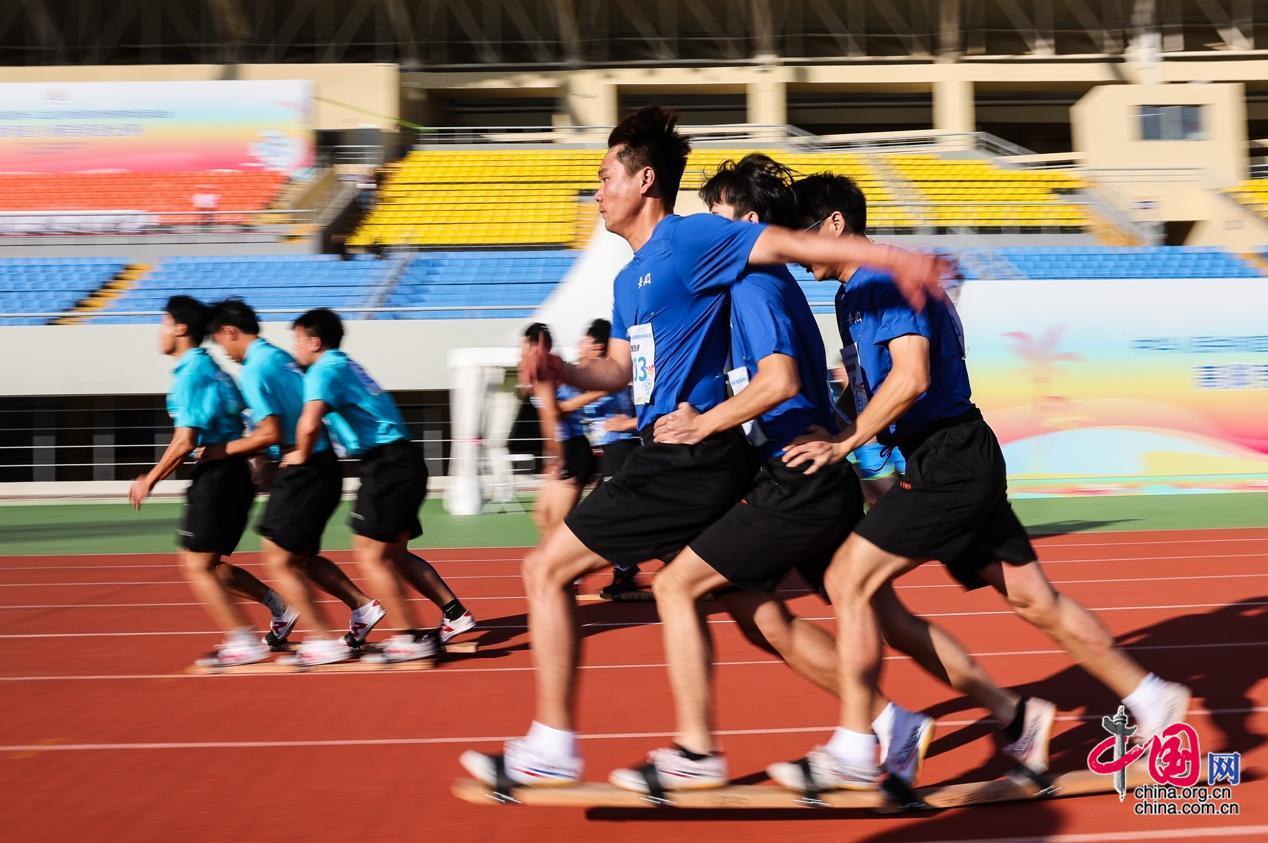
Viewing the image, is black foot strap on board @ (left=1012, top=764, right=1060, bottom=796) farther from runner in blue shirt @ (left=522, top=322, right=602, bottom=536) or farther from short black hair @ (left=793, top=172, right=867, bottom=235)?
runner in blue shirt @ (left=522, top=322, right=602, bottom=536)

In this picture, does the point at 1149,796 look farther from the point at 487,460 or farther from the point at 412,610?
the point at 487,460

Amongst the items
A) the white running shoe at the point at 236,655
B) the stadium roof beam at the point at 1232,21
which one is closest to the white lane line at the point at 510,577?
the white running shoe at the point at 236,655

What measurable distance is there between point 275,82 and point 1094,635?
27.0 metres

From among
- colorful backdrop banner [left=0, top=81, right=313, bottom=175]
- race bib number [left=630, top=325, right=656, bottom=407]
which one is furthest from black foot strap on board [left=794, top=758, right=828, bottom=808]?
colorful backdrop banner [left=0, top=81, right=313, bottom=175]

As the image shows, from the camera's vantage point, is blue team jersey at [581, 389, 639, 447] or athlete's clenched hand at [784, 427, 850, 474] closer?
athlete's clenched hand at [784, 427, 850, 474]

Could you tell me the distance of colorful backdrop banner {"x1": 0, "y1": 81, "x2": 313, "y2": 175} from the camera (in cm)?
2748

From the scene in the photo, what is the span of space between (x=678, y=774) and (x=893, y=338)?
1.42 meters

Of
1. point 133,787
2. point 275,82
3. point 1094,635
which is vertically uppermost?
point 275,82

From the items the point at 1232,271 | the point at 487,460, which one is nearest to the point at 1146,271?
the point at 1232,271

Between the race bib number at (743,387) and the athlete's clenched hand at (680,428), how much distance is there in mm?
182

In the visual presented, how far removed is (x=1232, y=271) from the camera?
21969mm

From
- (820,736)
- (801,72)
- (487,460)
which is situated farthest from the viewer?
(801,72)

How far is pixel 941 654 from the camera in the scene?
3990 millimetres

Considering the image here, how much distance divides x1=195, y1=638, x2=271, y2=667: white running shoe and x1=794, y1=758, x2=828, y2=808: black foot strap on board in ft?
11.7
